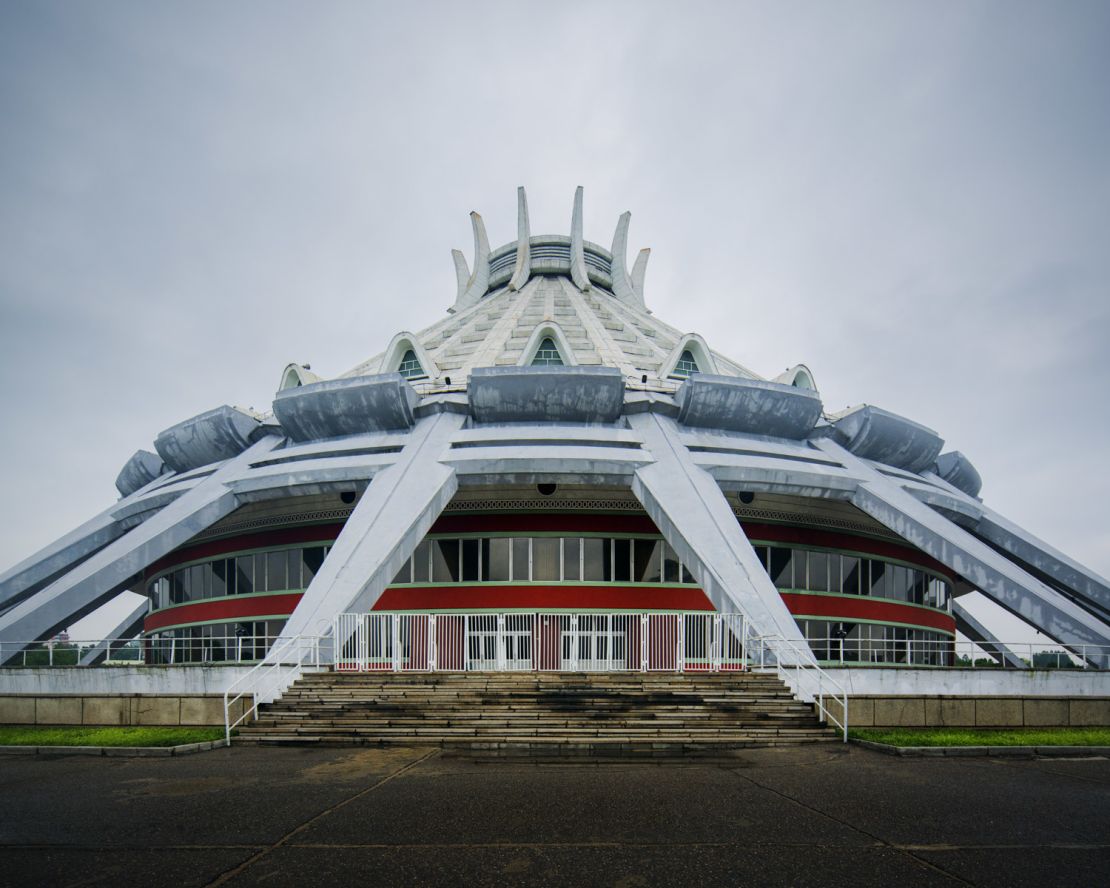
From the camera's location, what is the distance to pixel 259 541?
88.4 feet

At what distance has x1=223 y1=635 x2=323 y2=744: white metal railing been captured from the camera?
1308cm

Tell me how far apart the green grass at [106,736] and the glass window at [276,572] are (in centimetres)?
1250

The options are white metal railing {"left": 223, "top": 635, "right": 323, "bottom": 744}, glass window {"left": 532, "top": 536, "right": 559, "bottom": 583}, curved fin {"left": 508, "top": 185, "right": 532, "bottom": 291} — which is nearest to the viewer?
white metal railing {"left": 223, "top": 635, "right": 323, "bottom": 744}

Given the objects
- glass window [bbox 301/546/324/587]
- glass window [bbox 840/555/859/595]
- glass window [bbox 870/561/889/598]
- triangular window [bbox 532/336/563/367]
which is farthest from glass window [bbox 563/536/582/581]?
glass window [bbox 870/561/889/598]

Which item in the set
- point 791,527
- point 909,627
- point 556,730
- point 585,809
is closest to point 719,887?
point 585,809

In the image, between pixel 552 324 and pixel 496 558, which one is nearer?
pixel 496 558

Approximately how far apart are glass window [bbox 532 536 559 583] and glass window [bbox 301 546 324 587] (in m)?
7.78

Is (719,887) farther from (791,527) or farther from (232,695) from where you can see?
(791,527)

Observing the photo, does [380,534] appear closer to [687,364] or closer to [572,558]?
[572,558]

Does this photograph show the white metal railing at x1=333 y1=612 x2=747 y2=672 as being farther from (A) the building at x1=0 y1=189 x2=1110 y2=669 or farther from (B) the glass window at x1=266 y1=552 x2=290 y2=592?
(B) the glass window at x1=266 y1=552 x2=290 y2=592

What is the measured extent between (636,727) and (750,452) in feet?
41.5

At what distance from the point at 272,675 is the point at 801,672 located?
10098mm

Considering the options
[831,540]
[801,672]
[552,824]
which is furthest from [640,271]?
[552,824]

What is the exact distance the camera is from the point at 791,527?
26.0 m
